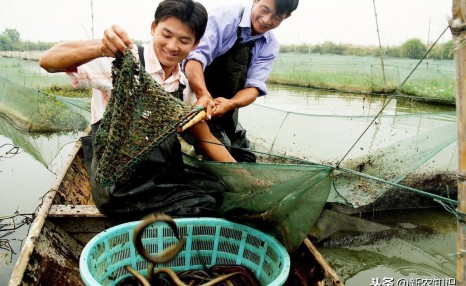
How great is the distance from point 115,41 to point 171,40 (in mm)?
440

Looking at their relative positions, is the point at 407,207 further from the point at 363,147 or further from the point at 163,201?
the point at 163,201

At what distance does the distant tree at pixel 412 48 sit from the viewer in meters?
26.8

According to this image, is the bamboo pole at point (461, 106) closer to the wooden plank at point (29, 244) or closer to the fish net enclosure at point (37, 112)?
the wooden plank at point (29, 244)

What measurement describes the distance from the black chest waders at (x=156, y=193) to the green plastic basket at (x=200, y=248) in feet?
0.37

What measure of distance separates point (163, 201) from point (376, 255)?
9.17ft

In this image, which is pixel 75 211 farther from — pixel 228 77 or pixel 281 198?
pixel 228 77

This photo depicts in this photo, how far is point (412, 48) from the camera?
28781 millimetres

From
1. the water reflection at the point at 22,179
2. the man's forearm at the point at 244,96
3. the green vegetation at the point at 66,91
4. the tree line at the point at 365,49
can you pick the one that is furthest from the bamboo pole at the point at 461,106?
the tree line at the point at 365,49

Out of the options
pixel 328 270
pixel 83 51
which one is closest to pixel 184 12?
pixel 83 51

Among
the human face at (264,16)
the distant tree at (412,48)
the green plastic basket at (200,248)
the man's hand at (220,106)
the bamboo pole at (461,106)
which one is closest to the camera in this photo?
the bamboo pole at (461,106)

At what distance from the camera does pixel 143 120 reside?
2.03 metres

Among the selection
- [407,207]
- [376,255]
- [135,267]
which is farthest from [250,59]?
[407,207]

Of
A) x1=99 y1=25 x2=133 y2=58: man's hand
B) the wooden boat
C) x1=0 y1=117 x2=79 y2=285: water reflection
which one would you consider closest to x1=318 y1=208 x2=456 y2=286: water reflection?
the wooden boat

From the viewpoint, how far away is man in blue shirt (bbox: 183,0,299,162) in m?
2.74
